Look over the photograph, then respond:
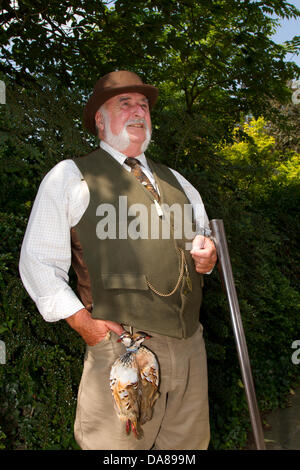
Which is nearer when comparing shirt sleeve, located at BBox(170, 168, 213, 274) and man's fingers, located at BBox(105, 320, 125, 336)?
man's fingers, located at BBox(105, 320, 125, 336)

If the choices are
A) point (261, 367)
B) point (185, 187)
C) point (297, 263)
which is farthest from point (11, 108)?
point (297, 263)

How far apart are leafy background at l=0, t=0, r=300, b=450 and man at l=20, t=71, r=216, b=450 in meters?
0.55

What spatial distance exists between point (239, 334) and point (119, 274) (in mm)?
611

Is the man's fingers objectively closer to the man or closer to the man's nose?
the man

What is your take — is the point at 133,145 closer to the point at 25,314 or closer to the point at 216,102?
the point at 25,314

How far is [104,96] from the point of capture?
2.34 metres

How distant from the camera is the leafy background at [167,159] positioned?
8.96 ft

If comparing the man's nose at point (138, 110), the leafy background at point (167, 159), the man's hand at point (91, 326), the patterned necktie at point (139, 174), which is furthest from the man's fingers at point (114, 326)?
the man's nose at point (138, 110)

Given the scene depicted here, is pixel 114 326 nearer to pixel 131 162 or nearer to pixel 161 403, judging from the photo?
pixel 161 403

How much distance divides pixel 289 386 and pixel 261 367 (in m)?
0.35

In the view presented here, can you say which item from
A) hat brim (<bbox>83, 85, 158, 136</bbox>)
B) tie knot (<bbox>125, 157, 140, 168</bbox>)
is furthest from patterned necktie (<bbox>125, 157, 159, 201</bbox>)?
hat brim (<bbox>83, 85, 158, 136</bbox>)

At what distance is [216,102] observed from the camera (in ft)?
26.3

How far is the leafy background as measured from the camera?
8.96ft

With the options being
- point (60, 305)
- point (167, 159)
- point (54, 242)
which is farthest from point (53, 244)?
point (167, 159)
